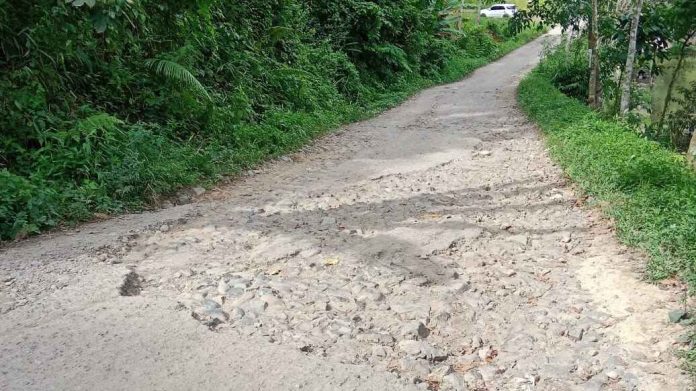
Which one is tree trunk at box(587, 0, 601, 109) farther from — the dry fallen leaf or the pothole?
the pothole

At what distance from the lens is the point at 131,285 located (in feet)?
14.9

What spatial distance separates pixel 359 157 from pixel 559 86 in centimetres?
1157

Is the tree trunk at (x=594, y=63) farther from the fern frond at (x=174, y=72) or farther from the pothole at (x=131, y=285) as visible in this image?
the pothole at (x=131, y=285)

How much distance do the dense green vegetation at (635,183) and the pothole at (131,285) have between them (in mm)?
4112

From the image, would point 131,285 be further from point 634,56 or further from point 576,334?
point 634,56

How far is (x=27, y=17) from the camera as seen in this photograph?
7281 millimetres

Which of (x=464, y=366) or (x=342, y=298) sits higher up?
(x=342, y=298)

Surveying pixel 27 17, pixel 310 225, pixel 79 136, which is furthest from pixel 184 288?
pixel 27 17

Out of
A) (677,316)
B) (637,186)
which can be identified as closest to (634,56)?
(637,186)

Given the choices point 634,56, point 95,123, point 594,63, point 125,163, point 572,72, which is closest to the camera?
point 125,163

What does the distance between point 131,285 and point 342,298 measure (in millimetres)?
1678

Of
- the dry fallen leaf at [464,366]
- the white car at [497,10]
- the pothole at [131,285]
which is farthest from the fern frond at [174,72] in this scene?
the white car at [497,10]

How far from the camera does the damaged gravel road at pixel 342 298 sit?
3.51 meters

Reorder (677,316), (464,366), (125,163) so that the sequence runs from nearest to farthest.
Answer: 1. (464,366)
2. (677,316)
3. (125,163)
